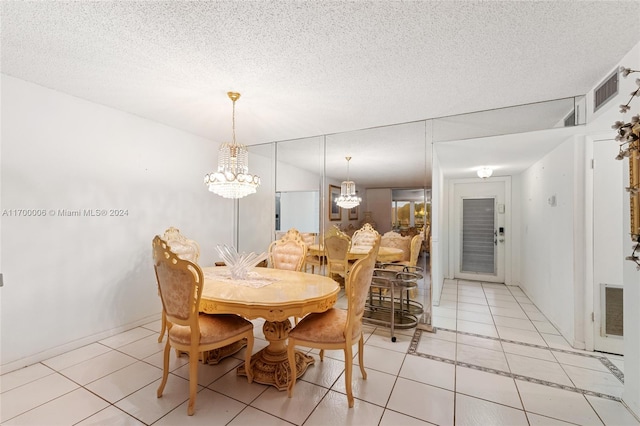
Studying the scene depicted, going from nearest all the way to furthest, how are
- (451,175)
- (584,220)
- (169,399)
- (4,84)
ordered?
(169,399) → (4,84) → (584,220) → (451,175)

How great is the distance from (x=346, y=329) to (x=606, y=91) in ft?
9.06

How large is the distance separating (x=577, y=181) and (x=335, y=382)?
9.91 feet

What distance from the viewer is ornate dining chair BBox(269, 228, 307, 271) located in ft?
10.2

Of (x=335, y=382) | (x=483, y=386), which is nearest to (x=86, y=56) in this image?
(x=335, y=382)

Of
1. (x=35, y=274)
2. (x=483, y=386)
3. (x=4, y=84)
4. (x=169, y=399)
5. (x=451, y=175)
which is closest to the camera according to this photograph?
(x=169, y=399)

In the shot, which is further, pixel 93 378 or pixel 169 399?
pixel 93 378

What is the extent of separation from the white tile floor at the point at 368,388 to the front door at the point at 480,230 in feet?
8.68

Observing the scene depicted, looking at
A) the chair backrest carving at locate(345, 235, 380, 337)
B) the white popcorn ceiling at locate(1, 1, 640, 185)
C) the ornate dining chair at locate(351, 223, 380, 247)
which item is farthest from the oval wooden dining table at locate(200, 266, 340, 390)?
the white popcorn ceiling at locate(1, 1, 640, 185)

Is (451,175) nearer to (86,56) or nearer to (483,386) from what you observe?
(483,386)

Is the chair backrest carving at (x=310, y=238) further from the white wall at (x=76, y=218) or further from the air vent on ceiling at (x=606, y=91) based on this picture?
the air vent on ceiling at (x=606, y=91)

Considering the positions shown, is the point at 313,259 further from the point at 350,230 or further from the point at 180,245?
the point at 180,245

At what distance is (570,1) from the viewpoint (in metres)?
1.44

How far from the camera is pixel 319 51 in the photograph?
1888 mm

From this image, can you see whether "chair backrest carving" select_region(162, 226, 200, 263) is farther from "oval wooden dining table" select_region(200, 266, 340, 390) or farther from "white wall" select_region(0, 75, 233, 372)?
"oval wooden dining table" select_region(200, 266, 340, 390)
